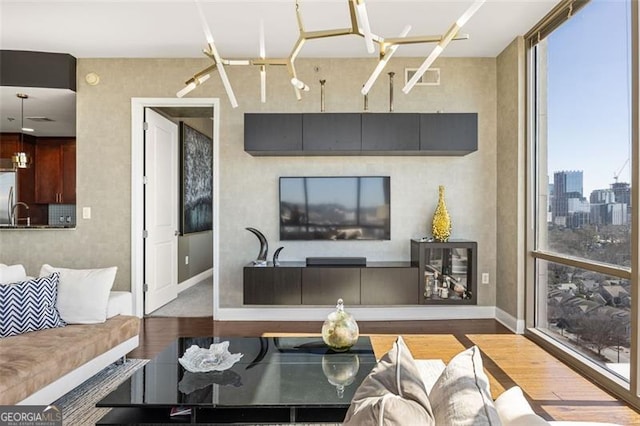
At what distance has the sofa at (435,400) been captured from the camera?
0.96 m

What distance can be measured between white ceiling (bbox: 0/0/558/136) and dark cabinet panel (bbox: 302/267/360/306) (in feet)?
7.33

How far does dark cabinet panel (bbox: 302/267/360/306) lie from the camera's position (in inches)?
171

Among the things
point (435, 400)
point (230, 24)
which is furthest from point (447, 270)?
point (435, 400)

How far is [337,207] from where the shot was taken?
4.67 metres

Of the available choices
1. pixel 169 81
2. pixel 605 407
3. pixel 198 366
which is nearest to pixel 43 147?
pixel 169 81

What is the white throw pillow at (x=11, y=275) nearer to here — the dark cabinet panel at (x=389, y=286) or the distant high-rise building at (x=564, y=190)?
the dark cabinet panel at (x=389, y=286)

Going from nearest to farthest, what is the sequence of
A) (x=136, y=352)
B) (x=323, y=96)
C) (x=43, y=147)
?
1. (x=136, y=352)
2. (x=323, y=96)
3. (x=43, y=147)

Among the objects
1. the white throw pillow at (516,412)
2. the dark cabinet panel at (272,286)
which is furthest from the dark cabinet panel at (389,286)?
the white throw pillow at (516,412)

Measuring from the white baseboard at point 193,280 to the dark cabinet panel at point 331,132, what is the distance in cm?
304

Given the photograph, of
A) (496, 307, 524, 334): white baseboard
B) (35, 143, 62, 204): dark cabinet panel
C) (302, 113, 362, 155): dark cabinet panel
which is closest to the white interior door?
(302, 113, 362, 155): dark cabinet panel

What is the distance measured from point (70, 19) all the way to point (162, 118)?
63.8 inches

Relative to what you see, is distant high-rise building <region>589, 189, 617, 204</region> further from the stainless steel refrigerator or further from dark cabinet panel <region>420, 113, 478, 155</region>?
the stainless steel refrigerator

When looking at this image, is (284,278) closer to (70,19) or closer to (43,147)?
(70,19)

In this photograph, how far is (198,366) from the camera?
2.25 m
